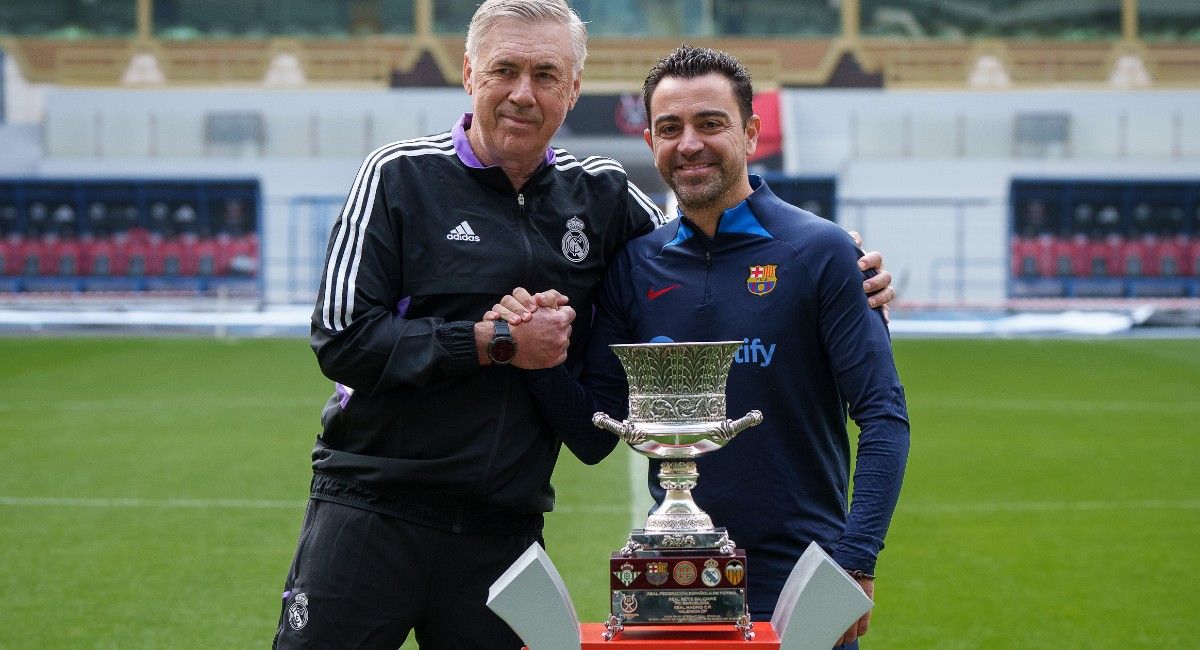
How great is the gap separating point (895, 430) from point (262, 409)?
10.6 meters

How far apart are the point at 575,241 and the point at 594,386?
1.02 ft

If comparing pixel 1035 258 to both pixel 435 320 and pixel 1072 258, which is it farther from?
pixel 435 320

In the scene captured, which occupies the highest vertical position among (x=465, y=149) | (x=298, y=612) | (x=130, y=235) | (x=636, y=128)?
(x=636, y=128)

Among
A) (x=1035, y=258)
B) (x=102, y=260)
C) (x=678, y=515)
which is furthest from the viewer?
(x=1035, y=258)

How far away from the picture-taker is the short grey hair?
116 inches

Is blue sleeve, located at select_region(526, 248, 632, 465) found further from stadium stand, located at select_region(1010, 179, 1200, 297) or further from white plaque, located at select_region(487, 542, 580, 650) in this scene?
stadium stand, located at select_region(1010, 179, 1200, 297)

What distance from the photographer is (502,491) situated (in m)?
3.08

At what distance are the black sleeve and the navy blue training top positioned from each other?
213mm

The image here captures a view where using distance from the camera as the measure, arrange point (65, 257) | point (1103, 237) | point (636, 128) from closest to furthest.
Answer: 1. point (65, 257)
2. point (1103, 237)
3. point (636, 128)

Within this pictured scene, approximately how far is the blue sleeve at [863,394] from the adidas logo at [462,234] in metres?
0.69

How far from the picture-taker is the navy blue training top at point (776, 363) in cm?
287

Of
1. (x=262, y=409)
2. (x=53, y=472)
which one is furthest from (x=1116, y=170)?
(x=53, y=472)

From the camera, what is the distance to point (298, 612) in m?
3.03

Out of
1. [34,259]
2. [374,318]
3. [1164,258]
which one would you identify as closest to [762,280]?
[374,318]
